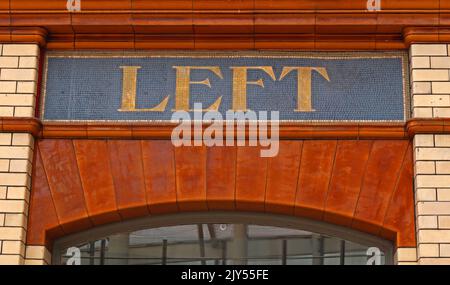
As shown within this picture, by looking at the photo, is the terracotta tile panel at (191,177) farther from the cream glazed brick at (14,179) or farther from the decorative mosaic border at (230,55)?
the cream glazed brick at (14,179)

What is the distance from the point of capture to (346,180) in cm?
1188

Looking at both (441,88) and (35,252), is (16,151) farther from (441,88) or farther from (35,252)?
(441,88)

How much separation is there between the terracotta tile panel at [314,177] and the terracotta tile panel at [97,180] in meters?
2.07

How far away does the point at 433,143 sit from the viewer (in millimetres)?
11773

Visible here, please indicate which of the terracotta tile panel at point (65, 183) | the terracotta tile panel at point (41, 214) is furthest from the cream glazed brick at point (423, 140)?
the terracotta tile panel at point (41, 214)

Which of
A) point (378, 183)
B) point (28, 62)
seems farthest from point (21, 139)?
point (378, 183)

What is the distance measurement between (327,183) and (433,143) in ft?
4.04

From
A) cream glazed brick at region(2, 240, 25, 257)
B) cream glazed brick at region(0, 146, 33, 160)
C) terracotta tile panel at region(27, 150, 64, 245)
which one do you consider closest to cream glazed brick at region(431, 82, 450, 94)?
→ terracotta tile panel at region(27, 150, 64, 245)

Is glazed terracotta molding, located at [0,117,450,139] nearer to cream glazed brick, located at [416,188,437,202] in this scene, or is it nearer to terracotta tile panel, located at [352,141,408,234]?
terracotta tile panel, located at [352,141,408,234]

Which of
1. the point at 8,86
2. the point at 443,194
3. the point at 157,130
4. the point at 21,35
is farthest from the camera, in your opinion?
the point at 21,35

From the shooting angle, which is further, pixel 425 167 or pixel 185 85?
pixel 185 85

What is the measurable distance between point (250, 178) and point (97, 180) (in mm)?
1697

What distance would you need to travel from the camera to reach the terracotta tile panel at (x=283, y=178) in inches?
467
